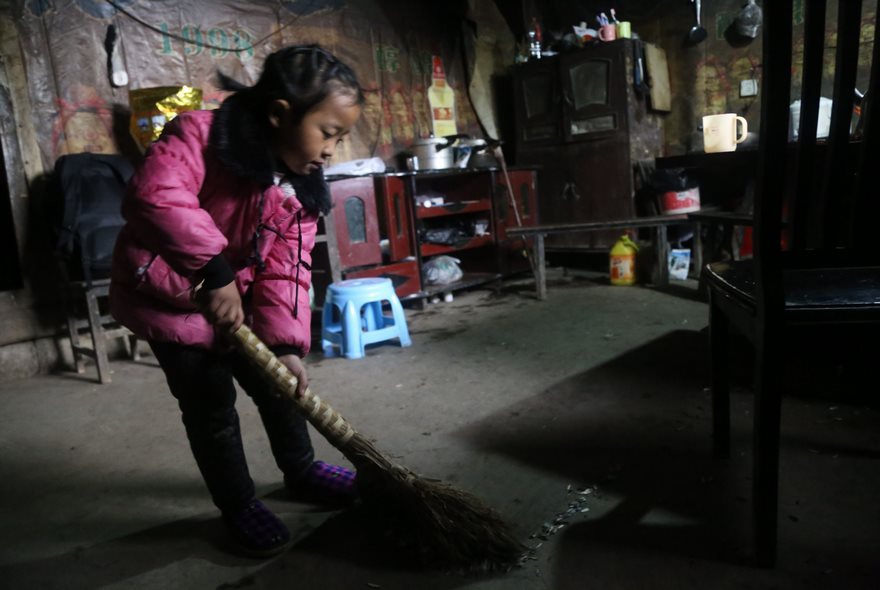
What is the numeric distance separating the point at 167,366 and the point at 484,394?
3.94 ft

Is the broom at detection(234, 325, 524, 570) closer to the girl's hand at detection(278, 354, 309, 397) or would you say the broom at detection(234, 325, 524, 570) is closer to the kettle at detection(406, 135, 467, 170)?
the girl's hand at detection(278, 354, 309, 397)

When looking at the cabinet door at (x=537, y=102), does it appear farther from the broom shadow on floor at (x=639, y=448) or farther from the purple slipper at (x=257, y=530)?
the purple slipper at (x=257, y=530)

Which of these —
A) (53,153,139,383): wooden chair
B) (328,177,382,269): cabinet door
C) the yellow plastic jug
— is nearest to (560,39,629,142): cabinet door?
the yellow plastic jug

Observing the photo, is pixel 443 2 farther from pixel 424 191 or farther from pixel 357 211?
pixel 357 211

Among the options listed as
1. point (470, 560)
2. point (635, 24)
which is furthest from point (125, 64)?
point (635, 24)

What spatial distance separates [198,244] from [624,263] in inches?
136

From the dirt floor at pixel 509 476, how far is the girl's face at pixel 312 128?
0.79 metres

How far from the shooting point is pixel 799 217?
3.68 ft

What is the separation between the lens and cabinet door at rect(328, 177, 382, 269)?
3326mm

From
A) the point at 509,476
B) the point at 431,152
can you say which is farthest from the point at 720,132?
the point at 509,476

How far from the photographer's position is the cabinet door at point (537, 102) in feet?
15.5

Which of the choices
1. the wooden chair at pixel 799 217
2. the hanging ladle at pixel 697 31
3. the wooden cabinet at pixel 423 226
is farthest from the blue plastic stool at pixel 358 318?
the hanging ladle at pixel 697 31

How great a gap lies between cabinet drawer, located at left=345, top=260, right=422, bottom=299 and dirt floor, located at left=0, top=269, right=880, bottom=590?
850mm

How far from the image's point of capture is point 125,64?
3285mm
